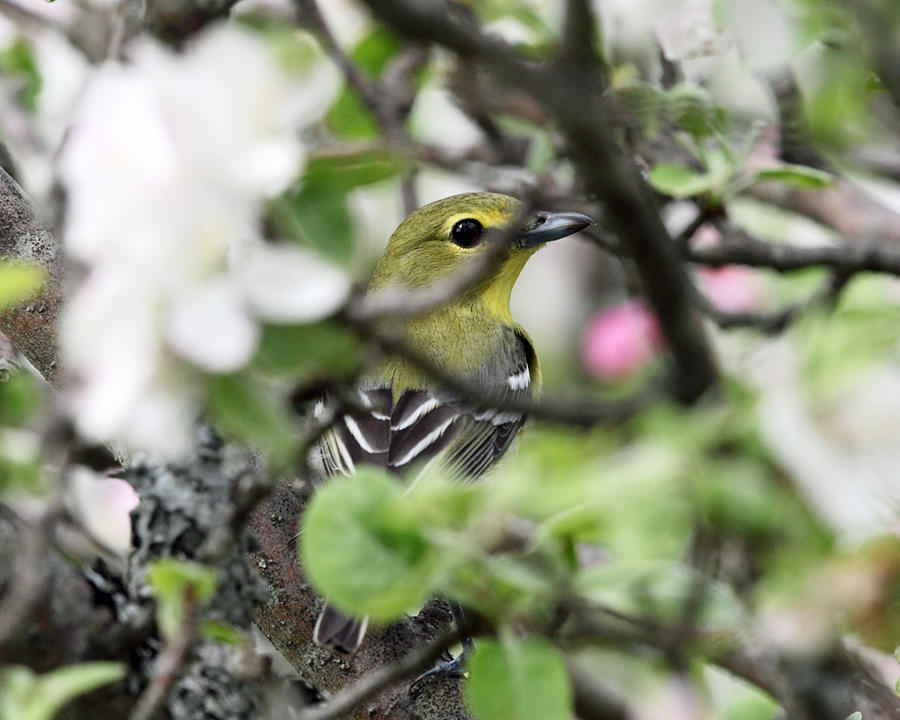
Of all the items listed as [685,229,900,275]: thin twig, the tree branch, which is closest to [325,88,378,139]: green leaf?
the tree branch

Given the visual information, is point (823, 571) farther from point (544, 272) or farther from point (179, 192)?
point (544, 272)

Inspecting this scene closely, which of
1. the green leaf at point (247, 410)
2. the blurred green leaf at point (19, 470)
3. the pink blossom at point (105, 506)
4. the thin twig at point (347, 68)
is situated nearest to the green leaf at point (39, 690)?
the blurred green leaf at point (19, 470)

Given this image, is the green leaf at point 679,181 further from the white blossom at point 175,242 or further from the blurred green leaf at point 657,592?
the white blossom at point 175,242

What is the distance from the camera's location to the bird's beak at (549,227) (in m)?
3.74

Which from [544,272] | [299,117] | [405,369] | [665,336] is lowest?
[544,272]

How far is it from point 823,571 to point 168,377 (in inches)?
40.2

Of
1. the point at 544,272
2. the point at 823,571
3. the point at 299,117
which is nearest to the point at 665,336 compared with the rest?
the point at 823,571

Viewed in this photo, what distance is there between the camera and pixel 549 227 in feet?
12.6

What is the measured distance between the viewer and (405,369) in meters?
3.77

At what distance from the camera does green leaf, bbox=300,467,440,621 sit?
1.29m

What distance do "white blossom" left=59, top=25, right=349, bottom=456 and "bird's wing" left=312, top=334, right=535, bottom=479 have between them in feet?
7.26

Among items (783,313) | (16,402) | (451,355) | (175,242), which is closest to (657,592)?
(175,242)

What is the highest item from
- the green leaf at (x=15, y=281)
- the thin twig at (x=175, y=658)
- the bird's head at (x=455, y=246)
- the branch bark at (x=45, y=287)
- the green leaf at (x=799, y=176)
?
the green leaf at (x=15, y=281)

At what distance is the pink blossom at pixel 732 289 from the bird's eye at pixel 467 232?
85 cm
